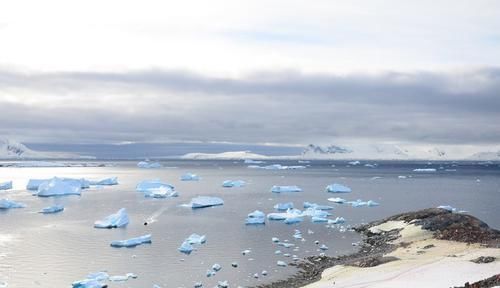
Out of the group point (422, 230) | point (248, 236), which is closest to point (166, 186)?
point (248, 236)

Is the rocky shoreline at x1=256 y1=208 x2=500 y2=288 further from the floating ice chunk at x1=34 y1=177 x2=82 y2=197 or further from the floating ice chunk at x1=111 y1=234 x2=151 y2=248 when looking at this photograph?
the floating ice chunk at x1=34 y1=177 x2=82 y2=197

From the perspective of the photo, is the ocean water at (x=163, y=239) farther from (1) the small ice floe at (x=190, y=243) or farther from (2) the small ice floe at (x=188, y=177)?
(2) the small ice floe at (x=188, y=177)

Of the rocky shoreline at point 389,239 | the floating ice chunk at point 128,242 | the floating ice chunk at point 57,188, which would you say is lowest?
the floating ice chunk at point 57,188

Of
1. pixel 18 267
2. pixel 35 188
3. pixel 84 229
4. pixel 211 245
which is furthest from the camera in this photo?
pixel 35 188

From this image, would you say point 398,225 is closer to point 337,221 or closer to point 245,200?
point 337,221

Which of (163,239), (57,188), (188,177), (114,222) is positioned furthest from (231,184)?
(163,239)

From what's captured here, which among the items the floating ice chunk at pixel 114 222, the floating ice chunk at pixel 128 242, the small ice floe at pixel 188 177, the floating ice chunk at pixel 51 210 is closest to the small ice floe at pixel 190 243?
the floating ice chunk at pixel 128 242
